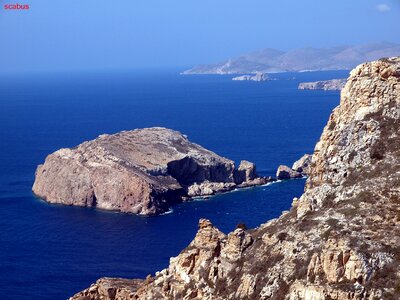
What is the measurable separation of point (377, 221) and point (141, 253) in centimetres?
5501

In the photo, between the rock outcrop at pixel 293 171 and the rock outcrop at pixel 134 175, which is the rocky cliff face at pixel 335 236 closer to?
the rock outcrop at pixel 134 175

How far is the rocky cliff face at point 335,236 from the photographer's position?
38.7 metres

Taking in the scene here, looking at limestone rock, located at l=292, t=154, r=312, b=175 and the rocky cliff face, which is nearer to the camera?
the rocky cliff face

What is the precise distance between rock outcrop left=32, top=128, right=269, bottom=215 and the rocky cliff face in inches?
2627

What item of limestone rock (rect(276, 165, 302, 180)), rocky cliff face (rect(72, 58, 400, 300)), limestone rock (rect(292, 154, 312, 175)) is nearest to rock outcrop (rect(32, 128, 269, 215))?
limestone rock (rect(276, 165, 302, 180))

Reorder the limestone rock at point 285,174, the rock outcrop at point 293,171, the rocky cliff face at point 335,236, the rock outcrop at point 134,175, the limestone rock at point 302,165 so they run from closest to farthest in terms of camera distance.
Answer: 1. the rocky cliff face at point 335,236
2. the rock outcrop at point 134,175
3. the limestone rock at point 285,174
4. the rock outcrop at point 293,171
5. the limestone rock at point 302,165

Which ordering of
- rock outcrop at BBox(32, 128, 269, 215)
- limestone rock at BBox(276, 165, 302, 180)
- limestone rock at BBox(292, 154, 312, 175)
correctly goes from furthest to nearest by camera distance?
limestone rock at BBox(292, 154, 312, 175), limestone rock at BBox(276, 165, 302, 180), rock outcrop at BBox(32, 128, 269, 215)

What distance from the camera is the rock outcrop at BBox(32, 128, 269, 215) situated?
121 meters

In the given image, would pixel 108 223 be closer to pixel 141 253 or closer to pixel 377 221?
pixel 141 253

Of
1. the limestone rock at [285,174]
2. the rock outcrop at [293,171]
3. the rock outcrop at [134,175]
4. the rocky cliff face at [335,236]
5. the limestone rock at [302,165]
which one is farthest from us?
the limestone rock at [302,165]

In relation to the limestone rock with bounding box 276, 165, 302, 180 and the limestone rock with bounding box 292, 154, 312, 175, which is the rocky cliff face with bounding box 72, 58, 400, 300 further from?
the limestone rock with bounding box 292, 154, 312, 175

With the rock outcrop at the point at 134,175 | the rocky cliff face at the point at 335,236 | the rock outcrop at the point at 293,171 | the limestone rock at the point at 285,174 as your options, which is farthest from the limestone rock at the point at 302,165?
the rocky cliff face at the point at 335,236

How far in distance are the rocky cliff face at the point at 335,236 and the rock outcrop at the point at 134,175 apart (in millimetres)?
66718

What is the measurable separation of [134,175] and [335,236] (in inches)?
3346
